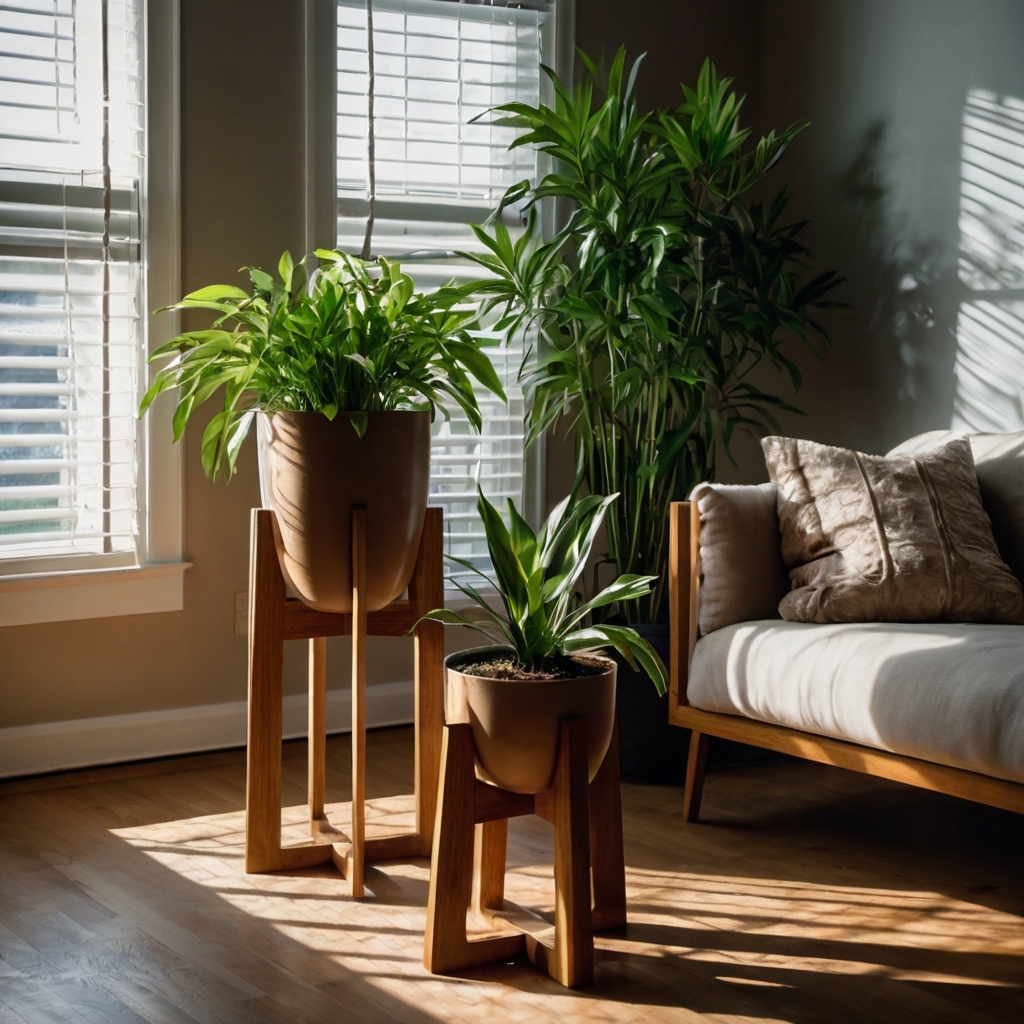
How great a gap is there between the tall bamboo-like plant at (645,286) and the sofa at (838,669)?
43 cm

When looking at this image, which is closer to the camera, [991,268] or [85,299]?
[85,299]

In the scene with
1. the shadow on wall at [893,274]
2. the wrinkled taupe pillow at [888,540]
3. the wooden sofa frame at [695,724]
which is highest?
the shadow on wall at [893,274]

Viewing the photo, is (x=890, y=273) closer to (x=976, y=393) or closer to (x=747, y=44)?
(x=976, y=393)

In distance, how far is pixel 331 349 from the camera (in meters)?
2.21

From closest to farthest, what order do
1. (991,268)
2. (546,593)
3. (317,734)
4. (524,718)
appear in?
(524,718) < (546,593) < (317,734) < (991,268)

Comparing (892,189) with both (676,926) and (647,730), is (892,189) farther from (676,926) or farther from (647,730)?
(676,926)

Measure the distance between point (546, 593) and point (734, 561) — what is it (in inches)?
32.1

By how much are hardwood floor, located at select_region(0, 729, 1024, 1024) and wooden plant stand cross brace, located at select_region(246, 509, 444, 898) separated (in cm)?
4

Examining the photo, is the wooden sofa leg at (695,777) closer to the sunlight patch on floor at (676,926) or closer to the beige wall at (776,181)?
the sunlight patch on floor at (676,926)

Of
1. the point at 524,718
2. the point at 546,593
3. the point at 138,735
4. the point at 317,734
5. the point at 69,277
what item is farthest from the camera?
the point at 138,735

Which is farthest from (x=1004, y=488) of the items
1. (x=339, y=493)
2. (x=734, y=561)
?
(x=339, y=493)

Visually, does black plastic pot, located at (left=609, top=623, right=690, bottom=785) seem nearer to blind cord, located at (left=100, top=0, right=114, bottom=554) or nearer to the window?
the window

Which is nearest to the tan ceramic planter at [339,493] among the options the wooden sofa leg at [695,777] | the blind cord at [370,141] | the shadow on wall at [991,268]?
the wooden sofa leg at [695,777]

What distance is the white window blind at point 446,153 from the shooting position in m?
3.41
